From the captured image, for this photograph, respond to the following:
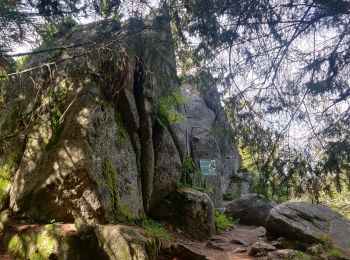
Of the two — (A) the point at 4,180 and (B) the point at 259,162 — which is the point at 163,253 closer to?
(B) the point at 259,162

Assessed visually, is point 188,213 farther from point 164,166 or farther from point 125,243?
point 125,243

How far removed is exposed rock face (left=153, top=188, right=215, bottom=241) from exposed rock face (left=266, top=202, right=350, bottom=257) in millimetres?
1713

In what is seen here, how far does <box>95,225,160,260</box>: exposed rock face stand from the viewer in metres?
4.67

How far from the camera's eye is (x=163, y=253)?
581 cm

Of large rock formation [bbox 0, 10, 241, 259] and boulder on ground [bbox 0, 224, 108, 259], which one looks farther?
large rock formation [bbox 0, 10, 241, 259]

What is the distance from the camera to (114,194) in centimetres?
645

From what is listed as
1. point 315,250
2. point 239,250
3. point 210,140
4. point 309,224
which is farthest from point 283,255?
point 210,140

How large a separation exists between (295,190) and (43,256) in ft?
14.0

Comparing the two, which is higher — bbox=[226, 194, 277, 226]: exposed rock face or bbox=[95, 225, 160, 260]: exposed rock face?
bbox=[95, 225, 160, 260]: exposed rock face

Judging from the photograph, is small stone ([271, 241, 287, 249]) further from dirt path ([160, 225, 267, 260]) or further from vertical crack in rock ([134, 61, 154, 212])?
vertical crack in rock ([134, 61, 154, 212])

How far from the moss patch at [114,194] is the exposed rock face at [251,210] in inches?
262

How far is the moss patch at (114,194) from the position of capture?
6321 mm

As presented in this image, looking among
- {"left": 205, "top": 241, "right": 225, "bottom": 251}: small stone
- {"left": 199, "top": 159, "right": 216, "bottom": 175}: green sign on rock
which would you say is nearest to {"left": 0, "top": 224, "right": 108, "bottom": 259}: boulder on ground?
{"left": 205, "top": 241, "right": 225, "bottom": 251}: small stone

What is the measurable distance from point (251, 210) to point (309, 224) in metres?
4.11
